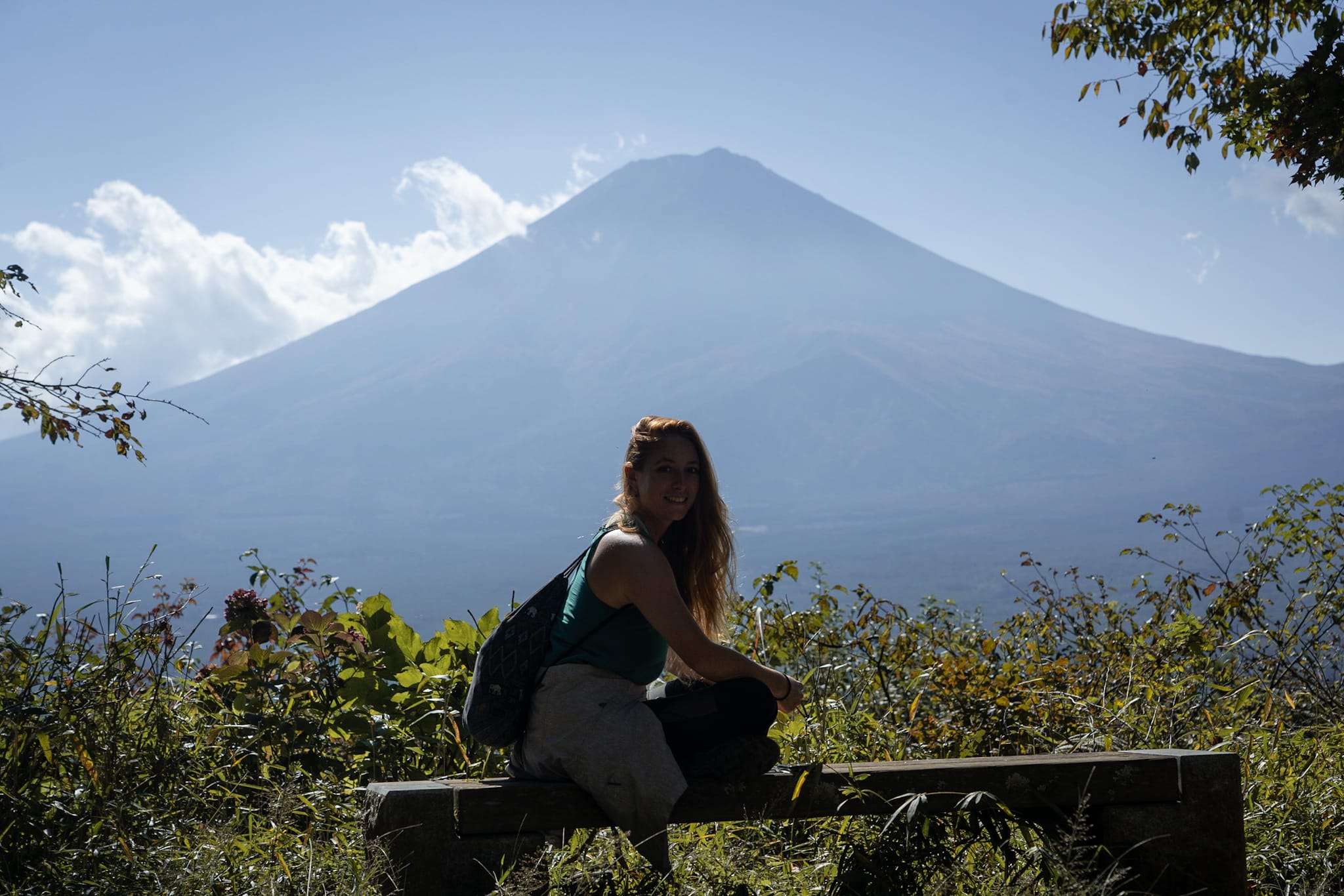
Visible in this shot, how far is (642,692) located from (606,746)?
21cm

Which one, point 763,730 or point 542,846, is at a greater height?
→ point 763,730

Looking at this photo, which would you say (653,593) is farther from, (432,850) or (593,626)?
(432,850)

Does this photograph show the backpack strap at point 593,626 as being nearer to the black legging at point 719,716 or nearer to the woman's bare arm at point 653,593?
the woman's bare arm at point 653,593

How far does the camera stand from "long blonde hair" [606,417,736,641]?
288cm

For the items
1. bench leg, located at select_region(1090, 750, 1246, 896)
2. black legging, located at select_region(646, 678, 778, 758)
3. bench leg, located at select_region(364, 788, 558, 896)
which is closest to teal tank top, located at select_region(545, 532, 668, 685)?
black legging, located at select_region(646, 678, 778, 758)

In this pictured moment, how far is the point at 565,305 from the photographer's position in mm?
195125

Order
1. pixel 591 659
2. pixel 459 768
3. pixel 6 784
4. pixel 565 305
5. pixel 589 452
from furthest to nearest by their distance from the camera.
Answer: pixel 565 305 → pixel 589 452 → pixel 459 768 → pixel 6 784 → pixel 591 659

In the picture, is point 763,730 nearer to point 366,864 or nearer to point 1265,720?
point 366,864

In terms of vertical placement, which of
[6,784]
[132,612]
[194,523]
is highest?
[132,612]

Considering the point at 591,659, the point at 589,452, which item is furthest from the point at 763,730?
the point at 589,452

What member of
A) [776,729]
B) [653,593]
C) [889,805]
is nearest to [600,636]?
[653,593]

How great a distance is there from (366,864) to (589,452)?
149 metres

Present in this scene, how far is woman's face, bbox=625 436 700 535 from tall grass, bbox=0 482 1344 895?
2.82 feet

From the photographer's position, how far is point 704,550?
2.95m
